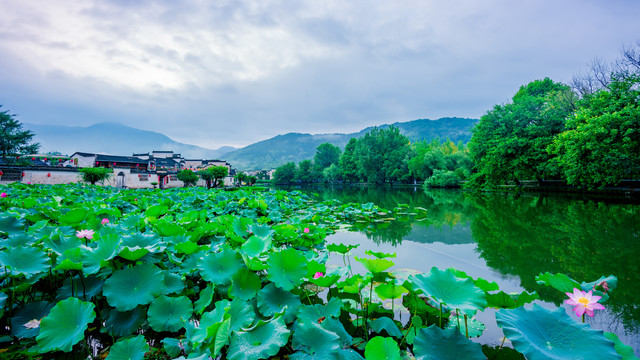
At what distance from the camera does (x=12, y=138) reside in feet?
81.0

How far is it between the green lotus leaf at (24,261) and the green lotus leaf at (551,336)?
7.19 ft

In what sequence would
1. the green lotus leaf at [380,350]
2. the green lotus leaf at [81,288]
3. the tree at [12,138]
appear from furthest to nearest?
the tree at [12,138], the green lotus leaf at [81,288], the green lotus leaf at [380,350]

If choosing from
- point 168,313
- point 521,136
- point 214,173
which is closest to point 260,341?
point 168,313

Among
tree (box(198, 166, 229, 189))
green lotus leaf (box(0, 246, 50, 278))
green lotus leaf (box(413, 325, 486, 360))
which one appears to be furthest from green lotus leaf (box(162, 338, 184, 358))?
tree (box(198, 166, 229, 189))

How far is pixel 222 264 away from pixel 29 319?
995 millimetres

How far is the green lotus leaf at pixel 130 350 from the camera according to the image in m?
1.08

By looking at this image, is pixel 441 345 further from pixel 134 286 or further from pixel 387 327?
pixel 134 286

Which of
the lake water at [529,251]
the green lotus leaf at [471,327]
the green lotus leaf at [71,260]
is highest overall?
the green lotus leaf at [71,260]

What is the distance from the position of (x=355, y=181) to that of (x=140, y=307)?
166 ft

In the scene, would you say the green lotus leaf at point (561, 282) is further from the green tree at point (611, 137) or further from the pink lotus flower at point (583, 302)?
the green tree at point (611, 137)

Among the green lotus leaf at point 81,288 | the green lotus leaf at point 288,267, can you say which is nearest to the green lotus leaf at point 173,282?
the green lotus leaf at point 81,288

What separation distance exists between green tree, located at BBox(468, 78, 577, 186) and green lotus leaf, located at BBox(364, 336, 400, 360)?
20.0 meters

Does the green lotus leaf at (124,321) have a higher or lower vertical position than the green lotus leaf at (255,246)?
lower

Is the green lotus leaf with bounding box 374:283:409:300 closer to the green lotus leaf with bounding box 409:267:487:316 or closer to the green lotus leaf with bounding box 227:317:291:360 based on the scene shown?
the green lotus leaf with bounding box 409:267:487:316
